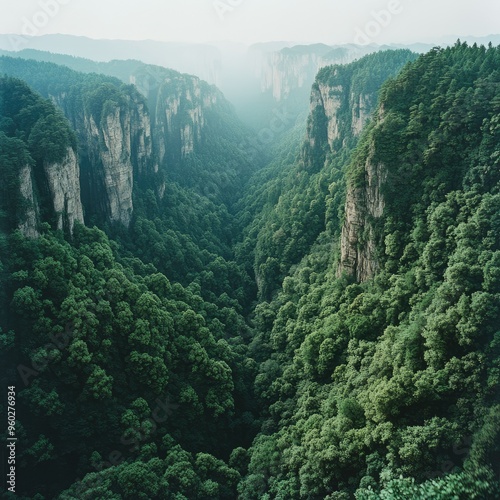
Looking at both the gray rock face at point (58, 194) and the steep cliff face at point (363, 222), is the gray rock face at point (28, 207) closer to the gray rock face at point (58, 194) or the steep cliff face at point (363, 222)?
the gray rock face at point (58, 194)

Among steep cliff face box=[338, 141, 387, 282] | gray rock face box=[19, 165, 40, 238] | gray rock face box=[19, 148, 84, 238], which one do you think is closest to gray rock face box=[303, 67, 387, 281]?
steep cliff face box=[338, 141, 387, 282]

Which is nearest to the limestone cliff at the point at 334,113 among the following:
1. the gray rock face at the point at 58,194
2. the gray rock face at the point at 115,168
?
the gray rock face at the point at 115,168

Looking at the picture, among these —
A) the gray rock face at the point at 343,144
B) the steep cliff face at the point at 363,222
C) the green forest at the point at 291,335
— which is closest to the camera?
the green forest at the point at 291,335

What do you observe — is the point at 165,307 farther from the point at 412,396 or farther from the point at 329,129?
the point at 329,129

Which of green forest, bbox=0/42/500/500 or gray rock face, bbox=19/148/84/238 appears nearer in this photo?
green forest, bbox=0/42/500/500

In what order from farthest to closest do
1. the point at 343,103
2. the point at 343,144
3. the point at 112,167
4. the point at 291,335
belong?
1. the point at 343,103
2. the point at 343,144
3. the point at 112,167
4. the point at 291,335

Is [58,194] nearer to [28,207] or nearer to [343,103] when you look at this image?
[28,207]

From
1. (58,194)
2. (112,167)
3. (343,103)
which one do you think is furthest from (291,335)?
(343,103)

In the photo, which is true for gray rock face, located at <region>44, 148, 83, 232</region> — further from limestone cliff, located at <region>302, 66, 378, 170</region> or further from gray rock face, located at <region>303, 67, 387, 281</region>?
limestone cliff, located at <region>302, 66, 378, 170</region>
